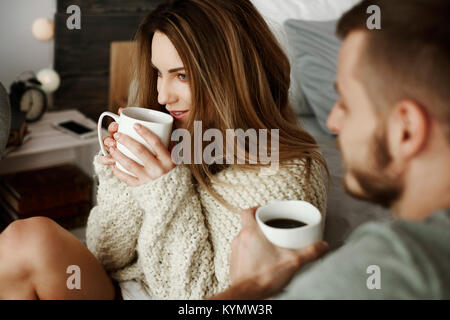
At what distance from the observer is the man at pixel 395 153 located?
0.53 m

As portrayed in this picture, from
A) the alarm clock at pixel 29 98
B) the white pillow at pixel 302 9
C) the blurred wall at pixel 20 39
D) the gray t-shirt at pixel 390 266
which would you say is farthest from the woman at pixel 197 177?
the blurred wall at pixel 20 39

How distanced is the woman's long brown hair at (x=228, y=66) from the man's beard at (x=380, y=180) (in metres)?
0.36

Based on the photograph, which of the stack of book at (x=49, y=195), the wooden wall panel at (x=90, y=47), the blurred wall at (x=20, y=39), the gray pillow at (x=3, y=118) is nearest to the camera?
the gray pillow at (x=3, y=118)

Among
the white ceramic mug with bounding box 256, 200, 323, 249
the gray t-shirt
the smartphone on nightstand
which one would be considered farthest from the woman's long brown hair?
the smartphone on nightstand

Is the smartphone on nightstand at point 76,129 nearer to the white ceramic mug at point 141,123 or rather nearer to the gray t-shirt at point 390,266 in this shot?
the white ceramic mug at point 141,123

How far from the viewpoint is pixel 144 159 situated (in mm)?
850

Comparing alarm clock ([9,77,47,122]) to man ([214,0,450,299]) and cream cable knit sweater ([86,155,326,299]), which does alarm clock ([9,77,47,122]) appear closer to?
cream cable knit sweater ([86,155,326,299])

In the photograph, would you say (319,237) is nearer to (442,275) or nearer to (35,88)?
(442,275)

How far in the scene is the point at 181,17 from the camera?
0.95 metres

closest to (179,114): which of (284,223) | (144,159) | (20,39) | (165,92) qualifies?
(165,92)

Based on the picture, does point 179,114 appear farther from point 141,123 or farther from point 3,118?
point 3,118

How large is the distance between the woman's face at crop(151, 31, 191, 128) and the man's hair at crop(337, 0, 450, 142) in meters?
0.46

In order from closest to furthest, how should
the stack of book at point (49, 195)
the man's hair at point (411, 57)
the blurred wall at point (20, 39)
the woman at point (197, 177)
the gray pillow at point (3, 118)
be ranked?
the man's hair at point (411, 57) < the woman at point (197, 177) < the gray pillow at point (3, 118) < the stack of book at point (49, 195) < the blurred wall at point (20, 39)

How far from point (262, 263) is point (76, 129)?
1236 mm
